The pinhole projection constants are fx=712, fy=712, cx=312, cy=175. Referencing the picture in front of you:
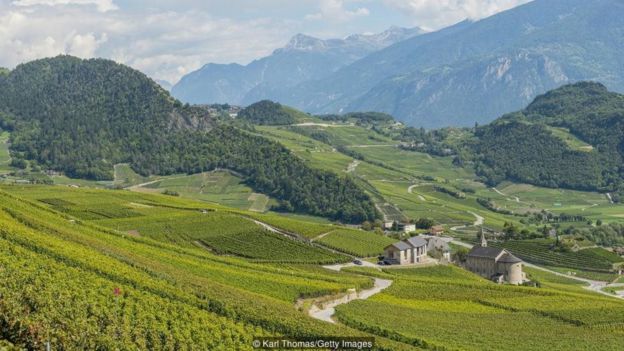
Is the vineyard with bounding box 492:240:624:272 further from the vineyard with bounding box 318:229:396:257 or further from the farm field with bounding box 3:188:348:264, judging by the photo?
the farm field with bounding box 3:188:348:264

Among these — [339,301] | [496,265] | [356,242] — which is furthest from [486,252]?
[339,301]

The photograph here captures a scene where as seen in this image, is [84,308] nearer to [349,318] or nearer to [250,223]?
[349,318]

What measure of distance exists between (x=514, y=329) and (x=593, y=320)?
35.0 feet

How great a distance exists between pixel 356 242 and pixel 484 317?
165ft

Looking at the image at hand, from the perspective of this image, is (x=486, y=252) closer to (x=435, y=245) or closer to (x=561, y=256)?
(x=435, y=245)

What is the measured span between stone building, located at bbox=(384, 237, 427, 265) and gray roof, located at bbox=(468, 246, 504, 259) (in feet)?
45.5

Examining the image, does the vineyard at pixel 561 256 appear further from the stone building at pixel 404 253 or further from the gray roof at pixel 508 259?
the stone building at pixel 404 253

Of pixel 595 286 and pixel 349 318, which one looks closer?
pixel 349 318

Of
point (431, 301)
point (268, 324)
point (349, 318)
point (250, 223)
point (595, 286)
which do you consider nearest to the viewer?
point (268, 324)

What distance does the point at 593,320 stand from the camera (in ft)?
240

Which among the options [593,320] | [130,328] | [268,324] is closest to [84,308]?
[130,328]

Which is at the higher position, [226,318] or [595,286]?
[226,318]

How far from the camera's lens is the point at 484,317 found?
73.1 meters

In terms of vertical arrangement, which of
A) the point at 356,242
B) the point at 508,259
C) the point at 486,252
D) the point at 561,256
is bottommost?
the point at 561,256
